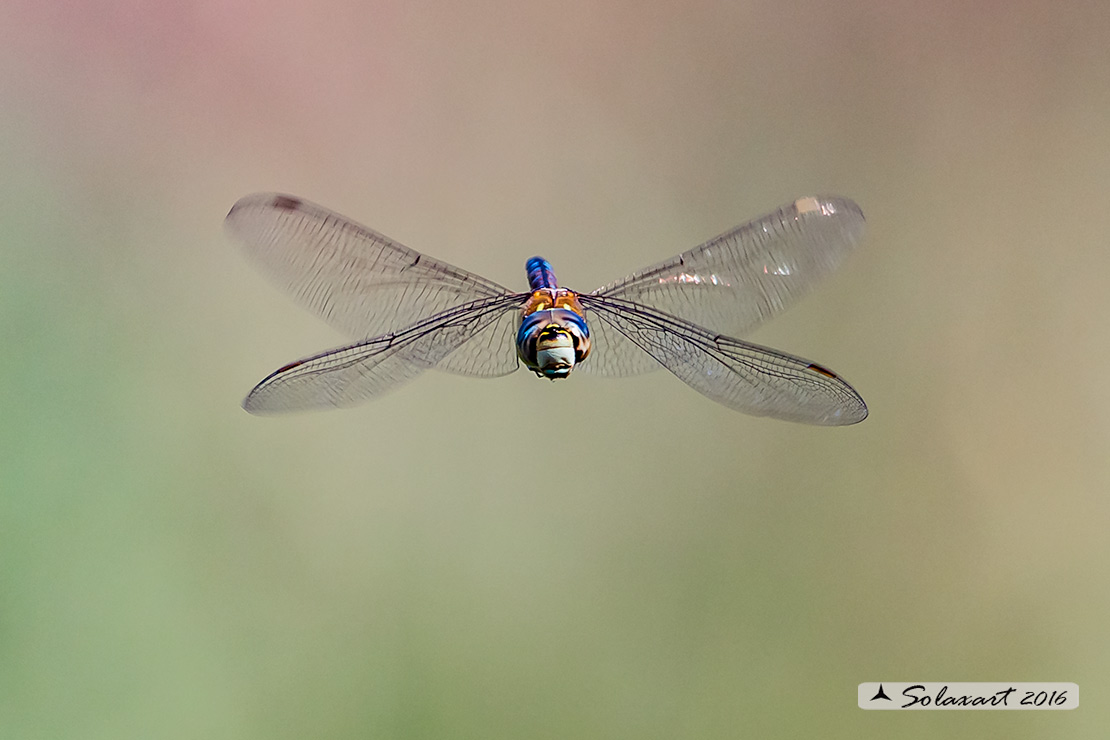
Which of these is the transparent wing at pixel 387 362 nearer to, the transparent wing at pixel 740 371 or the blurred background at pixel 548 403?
the transparent wing at pixel 740 371

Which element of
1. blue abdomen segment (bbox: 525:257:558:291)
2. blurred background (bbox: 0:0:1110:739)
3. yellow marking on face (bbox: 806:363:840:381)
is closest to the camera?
yellow marking on face (bbox: 806:363:840:381)

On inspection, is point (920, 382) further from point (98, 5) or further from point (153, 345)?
point (98, 5)

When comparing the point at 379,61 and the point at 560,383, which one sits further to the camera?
the point at 379,61

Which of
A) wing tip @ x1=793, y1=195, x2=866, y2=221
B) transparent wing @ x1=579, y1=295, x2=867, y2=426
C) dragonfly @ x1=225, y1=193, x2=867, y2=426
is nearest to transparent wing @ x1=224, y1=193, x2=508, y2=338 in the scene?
dragonfly @ x1=225, y1=193, x2=867, y2=426

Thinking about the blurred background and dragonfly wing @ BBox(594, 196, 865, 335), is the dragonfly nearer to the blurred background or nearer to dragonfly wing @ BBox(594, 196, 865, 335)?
dragonfly wing @ BBox(594, 196, 865, 335)

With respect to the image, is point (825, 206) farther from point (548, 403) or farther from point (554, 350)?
point (548, 403)

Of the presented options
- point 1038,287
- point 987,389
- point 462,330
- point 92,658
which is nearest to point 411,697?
point 92,658
